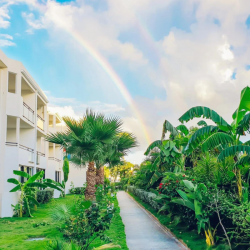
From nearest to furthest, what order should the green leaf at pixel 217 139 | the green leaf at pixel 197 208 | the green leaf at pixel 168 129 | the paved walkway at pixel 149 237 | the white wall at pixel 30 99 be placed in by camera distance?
the green leaf at pixel 197 208 → the paved walkway at pixel 149 237 → the green leaf at pixel 217 139 → the green leaf at pixel 168 129 → the white wall at pixel 30 99

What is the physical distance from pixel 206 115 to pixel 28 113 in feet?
45.0

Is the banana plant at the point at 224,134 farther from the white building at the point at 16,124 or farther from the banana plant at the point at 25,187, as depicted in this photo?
the white building at the point at 16,124

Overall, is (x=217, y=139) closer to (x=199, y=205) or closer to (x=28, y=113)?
(x=199, y=205)

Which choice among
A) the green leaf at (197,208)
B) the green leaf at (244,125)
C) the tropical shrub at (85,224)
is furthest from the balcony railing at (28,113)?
the green leaf at (197,208)

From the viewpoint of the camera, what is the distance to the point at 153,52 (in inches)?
703

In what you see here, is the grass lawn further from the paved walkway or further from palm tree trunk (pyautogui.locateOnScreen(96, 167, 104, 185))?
palm tree trunk (pyautogui.locateOnScreen(96, 167, 104, 185))

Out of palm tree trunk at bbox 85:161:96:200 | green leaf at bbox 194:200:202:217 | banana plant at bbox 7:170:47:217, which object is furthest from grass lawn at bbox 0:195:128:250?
palm tree trunk at bbox 85:161:96:200

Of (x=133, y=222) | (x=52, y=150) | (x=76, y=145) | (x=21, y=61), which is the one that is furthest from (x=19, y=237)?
(x=52, y=150)

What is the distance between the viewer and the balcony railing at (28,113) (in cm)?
1982

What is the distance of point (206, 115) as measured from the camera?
11031 millimetres

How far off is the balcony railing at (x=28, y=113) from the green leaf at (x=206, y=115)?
39.7 ft

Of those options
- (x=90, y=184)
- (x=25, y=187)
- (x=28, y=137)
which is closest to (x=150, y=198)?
(x=90, y=184)

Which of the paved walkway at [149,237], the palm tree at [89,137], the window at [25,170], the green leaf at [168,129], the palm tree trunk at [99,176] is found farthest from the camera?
the palm tree trunk at [99,176]

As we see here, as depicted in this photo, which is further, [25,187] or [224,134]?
[25,187]
